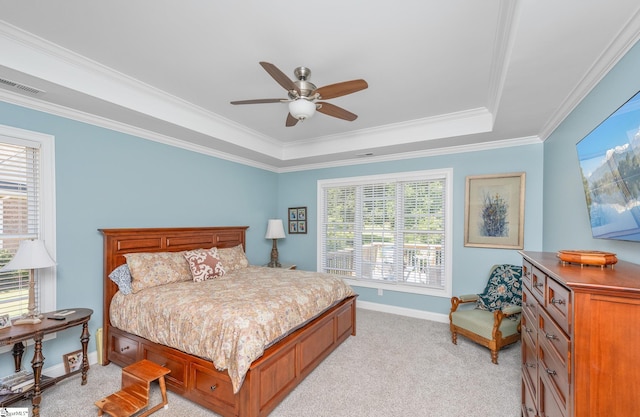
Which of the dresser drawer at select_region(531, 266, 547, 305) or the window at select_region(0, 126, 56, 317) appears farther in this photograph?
the window at select_region(0, 126, 56, 317)

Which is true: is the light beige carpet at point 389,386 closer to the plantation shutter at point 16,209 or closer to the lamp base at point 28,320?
the lamp base at point 28,320

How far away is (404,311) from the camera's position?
176 inches

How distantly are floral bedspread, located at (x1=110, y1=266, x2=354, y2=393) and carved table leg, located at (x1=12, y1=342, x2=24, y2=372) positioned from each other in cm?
66

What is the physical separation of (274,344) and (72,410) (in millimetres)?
1679

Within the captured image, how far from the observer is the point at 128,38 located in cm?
211

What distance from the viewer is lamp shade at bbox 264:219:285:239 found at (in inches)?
203

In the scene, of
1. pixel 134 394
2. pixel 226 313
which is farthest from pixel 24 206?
pixel 226 313

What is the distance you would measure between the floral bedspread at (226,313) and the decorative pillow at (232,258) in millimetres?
737

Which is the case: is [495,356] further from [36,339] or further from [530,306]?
[36,339]

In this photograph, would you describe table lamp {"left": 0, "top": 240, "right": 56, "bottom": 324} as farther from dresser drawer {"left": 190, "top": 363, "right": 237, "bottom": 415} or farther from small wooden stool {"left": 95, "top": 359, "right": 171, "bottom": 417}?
dresser drawer {"left": 190, "top": 363, "right": 237, "bottom": 415}

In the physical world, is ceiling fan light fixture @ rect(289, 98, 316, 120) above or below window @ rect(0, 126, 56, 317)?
above

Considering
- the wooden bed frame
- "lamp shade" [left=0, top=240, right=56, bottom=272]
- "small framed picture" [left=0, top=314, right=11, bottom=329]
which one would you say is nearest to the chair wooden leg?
the wooden bed frame

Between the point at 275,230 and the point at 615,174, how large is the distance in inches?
175

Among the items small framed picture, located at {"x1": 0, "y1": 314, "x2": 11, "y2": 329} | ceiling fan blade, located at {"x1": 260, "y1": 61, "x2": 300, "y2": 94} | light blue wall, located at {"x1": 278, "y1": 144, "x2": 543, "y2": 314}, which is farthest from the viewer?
light blue wall, located at {"x1": 278, "y1": 144, "x2": 543, "y2": 314}
